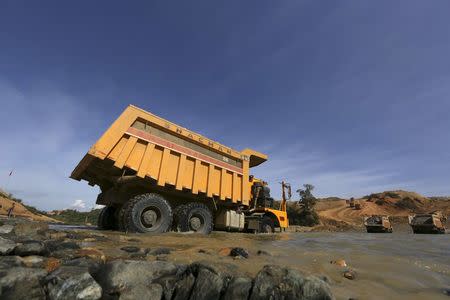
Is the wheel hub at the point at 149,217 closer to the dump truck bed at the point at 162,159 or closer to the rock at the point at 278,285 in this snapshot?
the dump truck bed at the point at 162,159

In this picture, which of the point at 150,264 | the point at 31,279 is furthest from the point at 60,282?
the point at 150,264

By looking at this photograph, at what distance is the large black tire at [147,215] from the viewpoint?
8.98 meters

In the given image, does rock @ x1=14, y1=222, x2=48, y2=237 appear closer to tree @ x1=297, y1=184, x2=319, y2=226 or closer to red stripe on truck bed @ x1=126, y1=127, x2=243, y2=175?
red stripe on truck bed @ x1=126, y1=127, x2=243, y2=175

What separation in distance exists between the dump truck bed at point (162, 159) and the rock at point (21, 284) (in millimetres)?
5684

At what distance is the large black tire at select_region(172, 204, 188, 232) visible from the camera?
10.5 meters

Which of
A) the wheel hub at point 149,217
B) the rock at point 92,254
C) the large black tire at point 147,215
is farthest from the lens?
the wheel hub at point 149,217

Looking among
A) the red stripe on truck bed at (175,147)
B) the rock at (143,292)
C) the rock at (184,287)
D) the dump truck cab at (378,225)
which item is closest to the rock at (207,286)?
the rock at (184,287)

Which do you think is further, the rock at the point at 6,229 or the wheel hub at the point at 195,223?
the wheel hub at the point at 195,223

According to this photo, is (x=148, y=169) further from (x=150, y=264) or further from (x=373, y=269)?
(x=373, y=269)

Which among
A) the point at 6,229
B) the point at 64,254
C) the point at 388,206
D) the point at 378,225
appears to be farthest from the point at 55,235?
the point at 388,206

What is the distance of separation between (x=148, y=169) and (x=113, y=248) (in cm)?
445

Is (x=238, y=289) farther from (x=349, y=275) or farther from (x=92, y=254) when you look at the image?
(x=92, y=254)

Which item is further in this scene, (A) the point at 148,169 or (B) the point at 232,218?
(B) the point at 232,218

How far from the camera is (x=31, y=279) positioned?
3240mm
